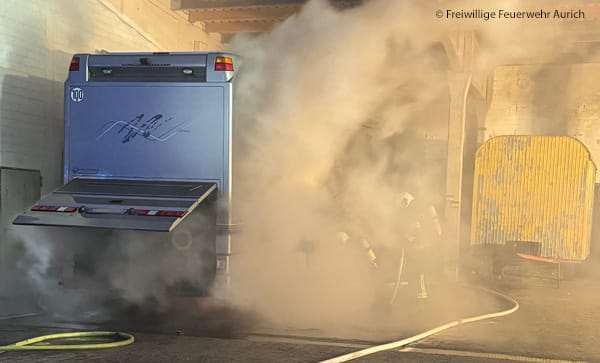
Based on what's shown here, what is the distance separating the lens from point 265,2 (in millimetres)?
11875

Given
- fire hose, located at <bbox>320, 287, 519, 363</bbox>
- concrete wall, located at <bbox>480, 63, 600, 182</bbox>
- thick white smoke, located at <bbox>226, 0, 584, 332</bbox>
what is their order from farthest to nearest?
concrete wall, located at <bbox>480, 63, 600, 182</bbox> → thick white smoke, located at <bbox>226, 0, 584, 332</bbox> → fire hose, located at <bbox>320, 287, 519, 363</bbox>

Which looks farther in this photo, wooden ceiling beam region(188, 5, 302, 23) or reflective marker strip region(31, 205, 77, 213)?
wooden ceiling beam region(188, 5, 302, 23)

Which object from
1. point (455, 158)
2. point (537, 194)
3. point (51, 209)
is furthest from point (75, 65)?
point (537, 194)

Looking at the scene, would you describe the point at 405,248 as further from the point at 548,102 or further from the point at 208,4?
the point at 548,102

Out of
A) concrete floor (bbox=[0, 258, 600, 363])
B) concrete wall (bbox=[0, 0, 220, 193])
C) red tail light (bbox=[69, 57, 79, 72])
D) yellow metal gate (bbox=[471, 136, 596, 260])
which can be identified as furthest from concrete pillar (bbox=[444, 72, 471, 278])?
red tail light (bbox=[69, 57, 79, 72])

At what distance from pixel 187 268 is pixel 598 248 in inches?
438

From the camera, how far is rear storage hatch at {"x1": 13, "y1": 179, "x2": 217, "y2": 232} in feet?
21.2

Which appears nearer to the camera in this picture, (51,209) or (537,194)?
(51,209)

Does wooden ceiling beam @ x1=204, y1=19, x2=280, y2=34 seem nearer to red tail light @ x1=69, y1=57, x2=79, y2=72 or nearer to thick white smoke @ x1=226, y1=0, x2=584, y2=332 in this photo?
thick white smoke @ x1=226, y1=0, x2=584, y2=332

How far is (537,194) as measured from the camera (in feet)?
43.4
